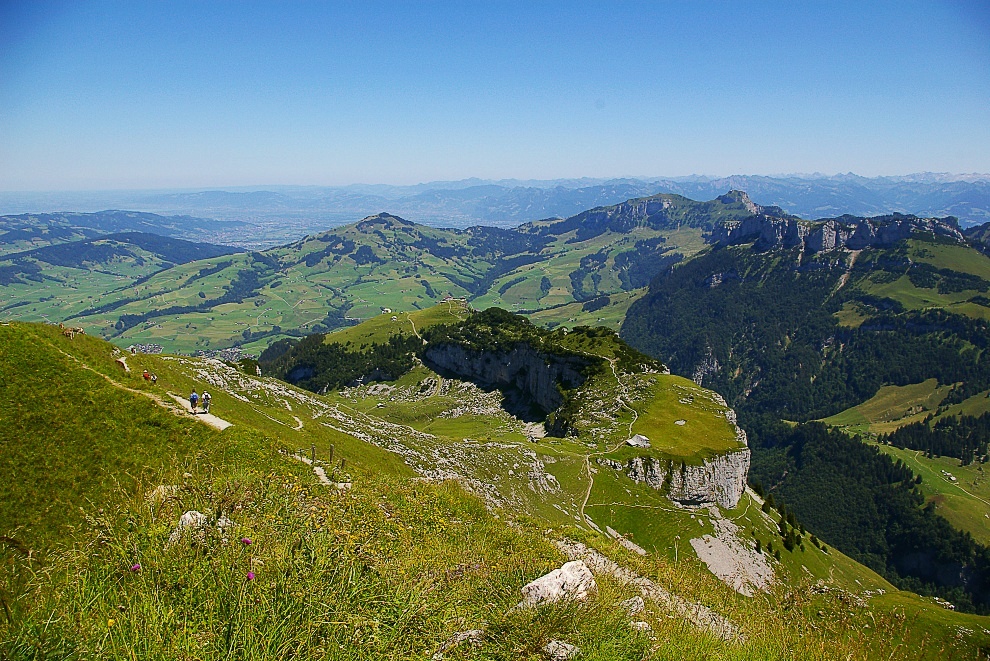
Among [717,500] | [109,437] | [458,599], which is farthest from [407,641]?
[717,500]

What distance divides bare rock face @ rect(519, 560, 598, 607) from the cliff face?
96.6 meters

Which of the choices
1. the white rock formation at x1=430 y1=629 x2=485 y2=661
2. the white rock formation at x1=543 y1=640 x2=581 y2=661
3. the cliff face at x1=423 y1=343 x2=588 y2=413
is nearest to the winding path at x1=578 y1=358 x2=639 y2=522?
the cliff face at x1=423 y1=343 x2=588 y2=413

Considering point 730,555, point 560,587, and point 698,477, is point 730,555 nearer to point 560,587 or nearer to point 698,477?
point 698,477

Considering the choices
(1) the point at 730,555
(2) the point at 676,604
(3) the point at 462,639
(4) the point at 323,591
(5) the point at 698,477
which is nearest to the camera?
(4) the point at 323,591

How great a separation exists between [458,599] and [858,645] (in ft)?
28.9

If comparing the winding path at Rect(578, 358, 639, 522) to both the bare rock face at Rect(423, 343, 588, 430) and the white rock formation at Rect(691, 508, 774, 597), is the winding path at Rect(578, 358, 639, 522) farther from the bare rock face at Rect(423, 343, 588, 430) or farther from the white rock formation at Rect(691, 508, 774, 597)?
the white rock formation at Rect(691, 508, 774, 597)

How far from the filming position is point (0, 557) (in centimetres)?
1134

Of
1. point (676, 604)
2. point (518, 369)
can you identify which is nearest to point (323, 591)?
point (676, 604)

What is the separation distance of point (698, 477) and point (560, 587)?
67.9 metres

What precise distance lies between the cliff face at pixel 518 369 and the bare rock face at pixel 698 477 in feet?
126

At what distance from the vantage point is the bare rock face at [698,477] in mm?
68000

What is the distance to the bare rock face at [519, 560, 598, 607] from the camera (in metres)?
10.4

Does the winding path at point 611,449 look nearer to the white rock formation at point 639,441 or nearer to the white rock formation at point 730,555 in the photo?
the white rock formation at point 639,441

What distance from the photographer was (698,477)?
71000 mm
